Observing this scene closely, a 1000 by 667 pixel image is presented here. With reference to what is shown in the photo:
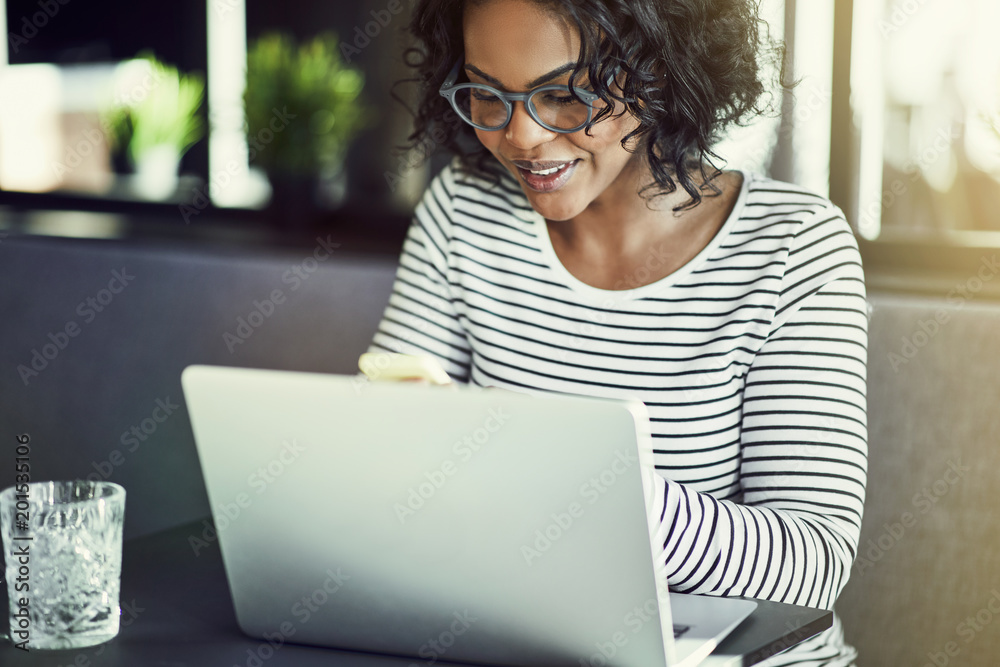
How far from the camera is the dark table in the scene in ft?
2.47

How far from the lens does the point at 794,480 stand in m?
1.03

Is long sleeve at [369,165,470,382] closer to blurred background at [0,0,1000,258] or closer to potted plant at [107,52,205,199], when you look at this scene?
blurred background at [0,0,1000,258]

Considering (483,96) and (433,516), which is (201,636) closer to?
(433,516)

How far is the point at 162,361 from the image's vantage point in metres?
1.69

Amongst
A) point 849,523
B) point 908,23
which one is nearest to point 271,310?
point 849,523

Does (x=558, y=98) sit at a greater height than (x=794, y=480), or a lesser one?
greater

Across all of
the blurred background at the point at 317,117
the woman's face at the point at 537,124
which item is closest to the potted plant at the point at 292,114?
the blurred background at the point at 317,117

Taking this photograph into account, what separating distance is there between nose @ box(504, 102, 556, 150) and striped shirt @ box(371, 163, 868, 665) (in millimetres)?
218

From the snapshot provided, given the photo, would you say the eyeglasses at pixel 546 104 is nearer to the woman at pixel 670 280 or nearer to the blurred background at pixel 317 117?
the woman at pixel 670 280

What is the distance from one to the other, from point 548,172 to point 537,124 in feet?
0.25

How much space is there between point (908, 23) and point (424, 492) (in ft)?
5.30

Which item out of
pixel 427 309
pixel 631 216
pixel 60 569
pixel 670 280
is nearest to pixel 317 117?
pixel 427 309

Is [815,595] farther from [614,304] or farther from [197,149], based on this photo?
[197,149]

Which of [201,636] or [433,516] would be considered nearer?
[433,516]
